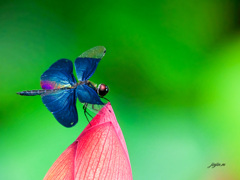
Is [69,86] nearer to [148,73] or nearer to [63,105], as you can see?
[63,105]

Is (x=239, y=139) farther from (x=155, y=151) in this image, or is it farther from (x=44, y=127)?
(x=44, y=127)

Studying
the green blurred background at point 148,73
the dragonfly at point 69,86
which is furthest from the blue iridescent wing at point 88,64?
the green blurred background at point 148,73

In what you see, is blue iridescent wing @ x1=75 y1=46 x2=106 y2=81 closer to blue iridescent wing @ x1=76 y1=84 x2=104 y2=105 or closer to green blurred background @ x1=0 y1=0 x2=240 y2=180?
blue iridescent wing @ x1=76 y1=84 x2=104 y2=105

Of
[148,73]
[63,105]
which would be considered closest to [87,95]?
[63,105]

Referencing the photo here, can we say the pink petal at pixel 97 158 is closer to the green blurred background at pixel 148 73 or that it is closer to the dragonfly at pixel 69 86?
the dragonfly at pixel 69 86

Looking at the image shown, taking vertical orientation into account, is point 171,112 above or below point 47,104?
above

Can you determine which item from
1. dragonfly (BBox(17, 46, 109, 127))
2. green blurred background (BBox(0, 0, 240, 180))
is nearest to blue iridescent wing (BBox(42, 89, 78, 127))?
dragonfly (BBox(17, 46, 109, 127))

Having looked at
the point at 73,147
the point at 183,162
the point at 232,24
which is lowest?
the point at 73,147

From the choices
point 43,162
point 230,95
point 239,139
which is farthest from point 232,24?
point 43,162
